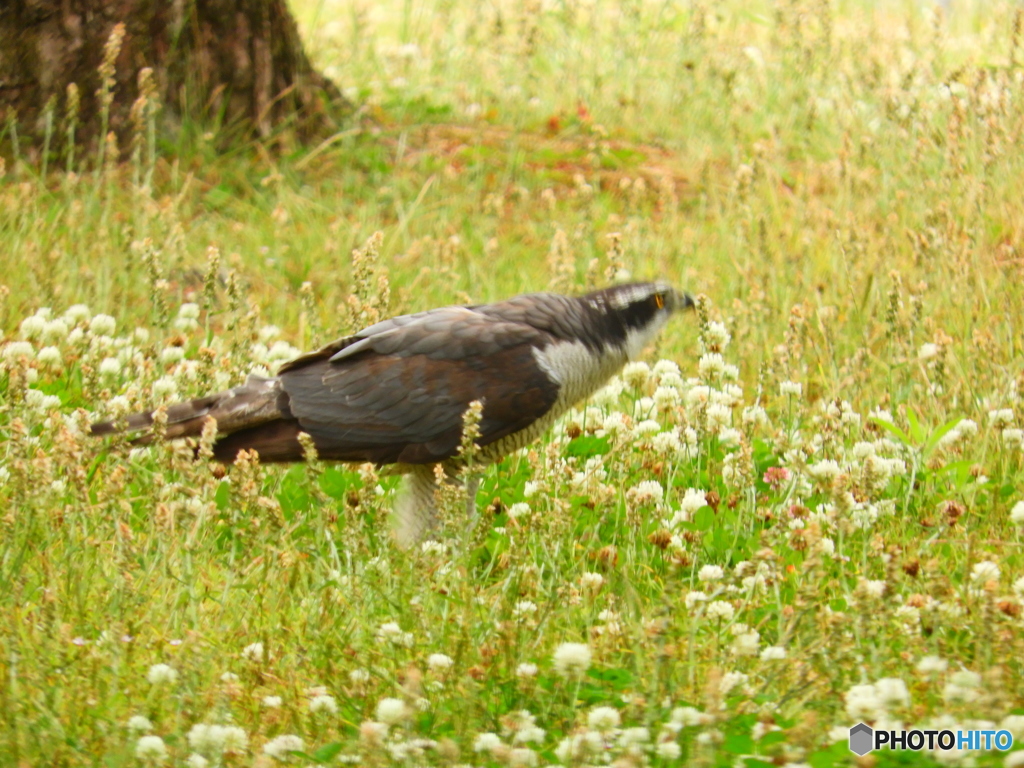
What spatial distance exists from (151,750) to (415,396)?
1.96 metres

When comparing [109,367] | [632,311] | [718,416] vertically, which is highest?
[632,311]

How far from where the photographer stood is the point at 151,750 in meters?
2.34

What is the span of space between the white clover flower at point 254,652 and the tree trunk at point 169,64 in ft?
13.9

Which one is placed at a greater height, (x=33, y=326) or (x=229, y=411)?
(x=33, y=326)

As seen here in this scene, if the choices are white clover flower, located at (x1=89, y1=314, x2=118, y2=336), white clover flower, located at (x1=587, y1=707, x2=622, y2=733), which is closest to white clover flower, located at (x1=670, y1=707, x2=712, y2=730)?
white clover flower, located at (x1=587, y1=707, x2=622, y2=733)

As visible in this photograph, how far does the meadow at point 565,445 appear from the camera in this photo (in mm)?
2598

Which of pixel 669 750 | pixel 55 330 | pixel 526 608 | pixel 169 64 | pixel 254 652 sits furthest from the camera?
pixel 169 64

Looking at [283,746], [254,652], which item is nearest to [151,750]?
[283,746]

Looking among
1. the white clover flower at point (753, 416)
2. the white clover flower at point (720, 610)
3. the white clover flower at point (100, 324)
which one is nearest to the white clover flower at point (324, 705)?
the white clover flower at point (720, 610)

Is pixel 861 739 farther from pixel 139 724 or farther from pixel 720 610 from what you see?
pixel 139 724

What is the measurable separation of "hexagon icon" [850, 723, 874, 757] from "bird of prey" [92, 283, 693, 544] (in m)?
1.84

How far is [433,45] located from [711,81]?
2.15 meters

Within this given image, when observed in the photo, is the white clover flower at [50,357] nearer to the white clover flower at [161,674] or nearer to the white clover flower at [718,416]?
the white clover flower at [161,674]

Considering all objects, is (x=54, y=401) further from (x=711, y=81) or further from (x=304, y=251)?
(x=711, y=81)
